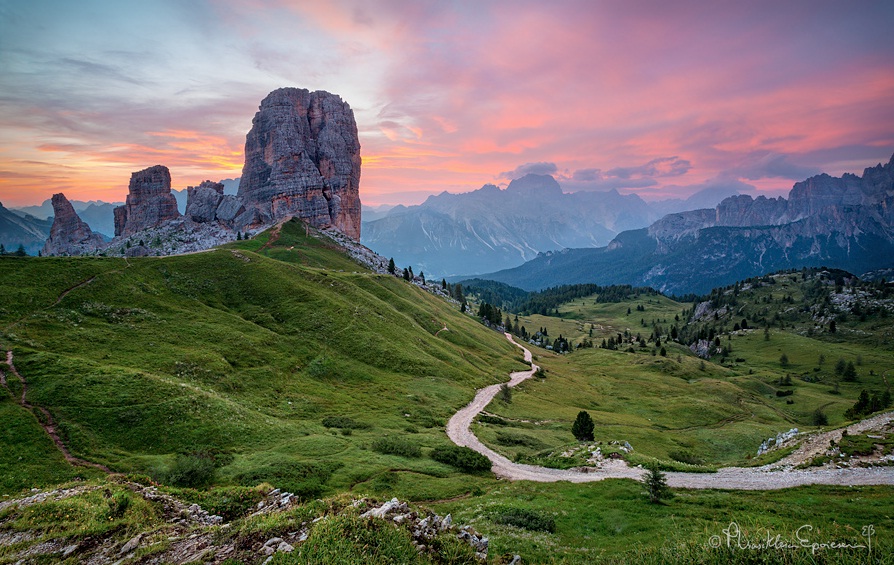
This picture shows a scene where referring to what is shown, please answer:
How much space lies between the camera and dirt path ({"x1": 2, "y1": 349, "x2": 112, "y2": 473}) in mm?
33906

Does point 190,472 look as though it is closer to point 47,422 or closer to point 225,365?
point 47,422

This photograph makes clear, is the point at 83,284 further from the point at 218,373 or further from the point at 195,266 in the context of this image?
the point at 218,373

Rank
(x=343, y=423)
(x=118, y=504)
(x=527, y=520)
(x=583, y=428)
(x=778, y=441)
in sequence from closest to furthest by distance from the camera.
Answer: (x=118, y=504), (x=527, y=520), (x=778, y=441), (x=343, y=423), (x=583, y=428)

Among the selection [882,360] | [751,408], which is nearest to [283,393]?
[751,408]

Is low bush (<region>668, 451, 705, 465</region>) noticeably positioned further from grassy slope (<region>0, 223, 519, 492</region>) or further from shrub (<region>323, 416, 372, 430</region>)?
shrub (<region>323, 416, 372, 430</region>)

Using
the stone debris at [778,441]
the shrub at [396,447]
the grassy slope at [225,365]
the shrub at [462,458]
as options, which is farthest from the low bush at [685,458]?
the shrub at [396,447]

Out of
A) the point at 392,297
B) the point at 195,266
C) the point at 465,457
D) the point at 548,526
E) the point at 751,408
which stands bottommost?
the point at 751,408

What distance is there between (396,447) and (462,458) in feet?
27.1

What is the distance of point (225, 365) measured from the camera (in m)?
60.3

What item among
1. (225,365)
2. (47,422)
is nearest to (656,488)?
(47,422)

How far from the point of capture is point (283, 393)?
200 ft

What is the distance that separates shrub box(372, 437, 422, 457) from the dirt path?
25317 millimetres

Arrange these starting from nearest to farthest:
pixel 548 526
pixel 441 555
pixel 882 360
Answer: pixel 441 555 → pixel 548 526 → pixel 882 360

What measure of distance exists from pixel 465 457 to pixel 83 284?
2870 inches
